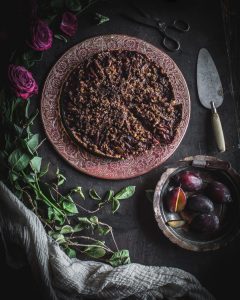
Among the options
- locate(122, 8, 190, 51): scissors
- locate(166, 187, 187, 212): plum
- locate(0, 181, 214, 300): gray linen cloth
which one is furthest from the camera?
locate(122, 8, 190, 51): scissors

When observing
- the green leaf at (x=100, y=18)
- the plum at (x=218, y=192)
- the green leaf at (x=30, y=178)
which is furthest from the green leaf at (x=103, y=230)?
the green leaf at (x=100, y=18)

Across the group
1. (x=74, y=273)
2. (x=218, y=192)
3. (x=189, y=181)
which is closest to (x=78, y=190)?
(x=74, y=273)

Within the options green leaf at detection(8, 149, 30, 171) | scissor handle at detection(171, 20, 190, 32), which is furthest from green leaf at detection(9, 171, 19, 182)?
Answer: scissor handle at detection(171, 20, 190, 32)

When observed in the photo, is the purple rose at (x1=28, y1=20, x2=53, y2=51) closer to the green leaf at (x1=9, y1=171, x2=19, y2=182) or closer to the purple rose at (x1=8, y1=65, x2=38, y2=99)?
the purple rose at (x1=8, y1=65, x2=38, y2=99)

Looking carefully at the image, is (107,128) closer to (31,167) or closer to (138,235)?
(31,167)

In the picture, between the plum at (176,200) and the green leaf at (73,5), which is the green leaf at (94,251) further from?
the green leaf at (73,5)

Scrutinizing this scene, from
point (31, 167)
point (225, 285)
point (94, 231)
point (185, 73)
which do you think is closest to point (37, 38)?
point (31, 167)

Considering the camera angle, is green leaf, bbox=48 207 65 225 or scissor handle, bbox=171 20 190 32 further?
scissor handle, bbox=171 20 190 32
